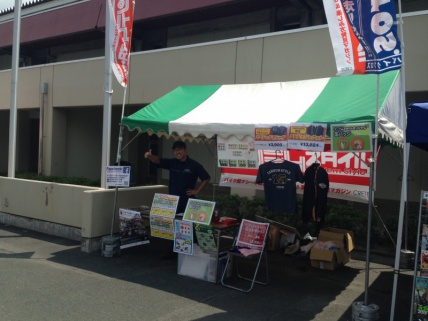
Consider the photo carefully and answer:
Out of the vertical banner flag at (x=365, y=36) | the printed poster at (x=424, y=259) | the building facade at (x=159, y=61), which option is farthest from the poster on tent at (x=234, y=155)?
the printed poster at (x=424, y=259)

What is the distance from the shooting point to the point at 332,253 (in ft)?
20.2

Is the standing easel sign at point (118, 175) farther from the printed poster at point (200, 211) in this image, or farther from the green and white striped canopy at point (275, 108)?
the printed poster at point (200, 211)

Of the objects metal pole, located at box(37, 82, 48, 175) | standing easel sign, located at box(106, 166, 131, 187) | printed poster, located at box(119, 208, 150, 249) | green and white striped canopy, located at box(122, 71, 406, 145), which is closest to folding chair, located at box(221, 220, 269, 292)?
green and white striped canopy, located at box(122, 71, 406, 145)

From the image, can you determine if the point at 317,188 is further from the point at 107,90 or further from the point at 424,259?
the point at 107,90

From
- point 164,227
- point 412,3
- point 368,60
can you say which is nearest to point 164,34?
point 412,3

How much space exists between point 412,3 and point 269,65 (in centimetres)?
372

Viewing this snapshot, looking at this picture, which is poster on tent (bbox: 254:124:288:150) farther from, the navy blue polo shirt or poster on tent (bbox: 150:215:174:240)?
poster on tent (bbox: 150:215:174:240)

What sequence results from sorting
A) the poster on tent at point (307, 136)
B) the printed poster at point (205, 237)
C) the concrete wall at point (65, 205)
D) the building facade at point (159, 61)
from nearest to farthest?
the poster on tent at point (307, 136), the printed poster at point (205, 237), the concrete wall at point (65, 205), the building facade at point (159, 61)

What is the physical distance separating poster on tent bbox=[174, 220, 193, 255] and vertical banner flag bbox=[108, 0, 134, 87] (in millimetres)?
3039

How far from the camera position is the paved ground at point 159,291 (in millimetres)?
4527

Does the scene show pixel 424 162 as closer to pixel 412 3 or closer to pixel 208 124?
pixel 412 3

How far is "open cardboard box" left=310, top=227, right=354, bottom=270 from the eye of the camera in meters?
6.22

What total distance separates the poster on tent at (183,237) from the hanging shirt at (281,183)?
1384 millimetres

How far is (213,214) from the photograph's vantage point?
19.2 ft
